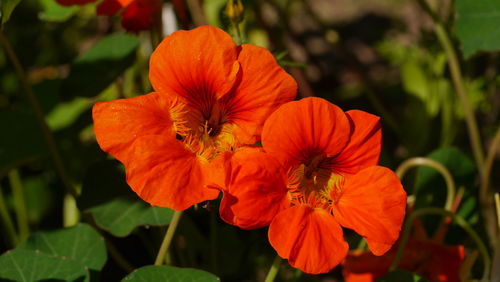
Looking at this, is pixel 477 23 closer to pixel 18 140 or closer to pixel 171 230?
pixel 171 230

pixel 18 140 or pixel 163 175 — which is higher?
pixel 163 175

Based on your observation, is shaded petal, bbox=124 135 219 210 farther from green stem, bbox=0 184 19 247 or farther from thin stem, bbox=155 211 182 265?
green stem, bbox=0 184 19 247

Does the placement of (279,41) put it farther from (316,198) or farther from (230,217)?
(230,217)

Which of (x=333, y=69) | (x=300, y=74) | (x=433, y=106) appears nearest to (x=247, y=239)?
(x=300, y=74)

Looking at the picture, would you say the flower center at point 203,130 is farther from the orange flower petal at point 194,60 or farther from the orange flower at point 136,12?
the orange flower at point 136,12

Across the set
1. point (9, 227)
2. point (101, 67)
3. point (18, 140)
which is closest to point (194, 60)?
point (101, 67)
